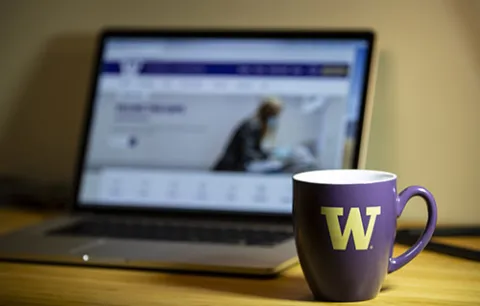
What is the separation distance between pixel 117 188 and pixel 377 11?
41 centimetres

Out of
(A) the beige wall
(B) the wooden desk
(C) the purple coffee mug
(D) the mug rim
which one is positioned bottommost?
(B) the wooden desk

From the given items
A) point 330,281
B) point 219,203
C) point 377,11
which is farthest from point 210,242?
Result: point 377,11

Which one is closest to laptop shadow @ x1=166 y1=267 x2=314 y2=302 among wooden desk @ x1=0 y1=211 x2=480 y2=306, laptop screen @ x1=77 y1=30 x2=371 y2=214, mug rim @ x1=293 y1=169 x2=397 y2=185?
wooden desk @ x1=0 y1=211 x2=480 y2=306

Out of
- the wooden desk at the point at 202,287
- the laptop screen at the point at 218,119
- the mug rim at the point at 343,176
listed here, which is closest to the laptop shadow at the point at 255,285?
the wooden desk at the point at 202,287

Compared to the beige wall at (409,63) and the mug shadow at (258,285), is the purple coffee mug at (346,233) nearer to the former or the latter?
the mug shadow at (258,285)

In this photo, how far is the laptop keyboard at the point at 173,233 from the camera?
2.99 ft

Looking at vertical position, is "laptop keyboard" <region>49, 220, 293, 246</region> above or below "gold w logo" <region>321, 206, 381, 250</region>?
below

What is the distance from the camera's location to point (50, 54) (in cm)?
120

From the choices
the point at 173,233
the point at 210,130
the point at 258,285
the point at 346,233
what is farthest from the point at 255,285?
the point at 210,130

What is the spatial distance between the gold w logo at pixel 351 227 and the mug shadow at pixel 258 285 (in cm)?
6

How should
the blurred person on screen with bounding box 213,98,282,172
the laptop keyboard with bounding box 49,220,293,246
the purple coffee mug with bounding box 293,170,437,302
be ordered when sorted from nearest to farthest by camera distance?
the purple coffee mug with bounding box 293,170,437,302 < the laptop keyboard with bounding box 49,220,293,246 < the blurred person on screen with bounding box 213,98,282,172

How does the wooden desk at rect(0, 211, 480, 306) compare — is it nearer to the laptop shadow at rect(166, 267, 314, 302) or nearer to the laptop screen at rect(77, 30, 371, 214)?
the laptop shadow at rect(166, 267, 314, 302)

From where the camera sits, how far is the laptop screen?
1.01 metres

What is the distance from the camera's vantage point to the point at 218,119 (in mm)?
1052
